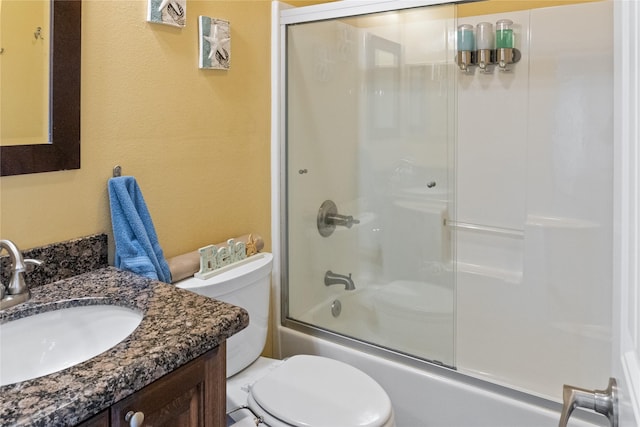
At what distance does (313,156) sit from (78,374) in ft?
4.97

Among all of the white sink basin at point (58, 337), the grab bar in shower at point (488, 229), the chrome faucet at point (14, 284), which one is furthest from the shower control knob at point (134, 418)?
the grab bar in shower at point (488, 229)

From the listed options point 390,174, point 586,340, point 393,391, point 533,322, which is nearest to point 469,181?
point 390,174

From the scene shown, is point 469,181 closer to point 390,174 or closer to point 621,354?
point 390,174

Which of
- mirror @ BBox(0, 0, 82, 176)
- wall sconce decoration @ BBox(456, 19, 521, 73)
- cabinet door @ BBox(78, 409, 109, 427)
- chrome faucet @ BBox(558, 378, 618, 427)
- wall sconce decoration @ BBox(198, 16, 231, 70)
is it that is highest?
wall sconce decoration @ BBox(456, 19, 521, 73)

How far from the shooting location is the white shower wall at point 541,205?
199 cm

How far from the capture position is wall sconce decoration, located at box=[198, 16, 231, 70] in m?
1.61

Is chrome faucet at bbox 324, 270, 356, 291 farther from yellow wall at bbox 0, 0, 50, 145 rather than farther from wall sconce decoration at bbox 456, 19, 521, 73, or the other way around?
yellow wall at bbox 0, 0, 50, 145

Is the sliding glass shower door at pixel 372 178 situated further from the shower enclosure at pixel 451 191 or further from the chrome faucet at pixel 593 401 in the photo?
the chrome faucet at pixel 593 401

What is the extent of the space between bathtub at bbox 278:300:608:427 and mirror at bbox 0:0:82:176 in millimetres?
1231

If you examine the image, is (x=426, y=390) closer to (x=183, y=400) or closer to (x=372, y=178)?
(x=372, y=178)

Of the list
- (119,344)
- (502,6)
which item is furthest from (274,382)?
(502,6)

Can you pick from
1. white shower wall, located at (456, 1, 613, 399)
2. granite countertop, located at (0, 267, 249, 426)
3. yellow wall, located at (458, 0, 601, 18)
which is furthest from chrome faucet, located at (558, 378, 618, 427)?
yellow wall, located at (458, 0, 601, 18)

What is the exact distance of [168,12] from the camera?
1.47m

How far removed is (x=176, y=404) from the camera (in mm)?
933
